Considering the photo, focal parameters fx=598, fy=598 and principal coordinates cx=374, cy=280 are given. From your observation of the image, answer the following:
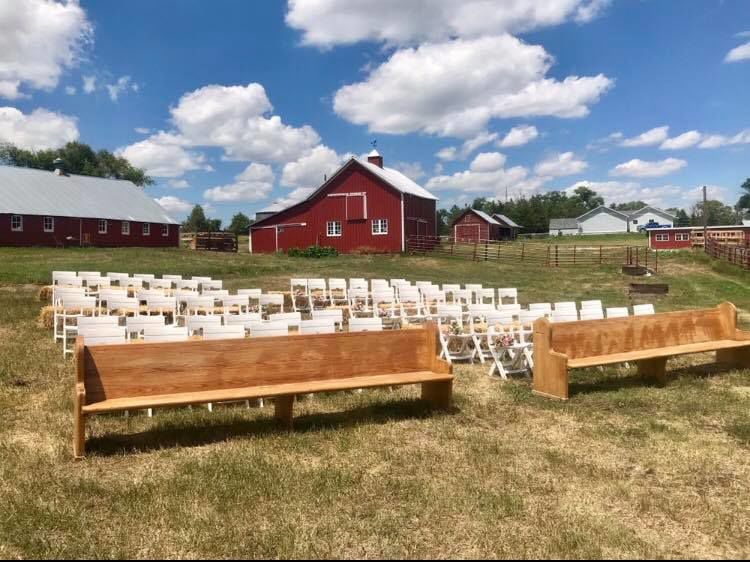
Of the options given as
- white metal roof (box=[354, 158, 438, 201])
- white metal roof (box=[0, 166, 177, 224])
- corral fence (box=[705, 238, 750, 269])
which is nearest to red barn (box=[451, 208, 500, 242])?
white metal roof (box=[354, 158, 438, 201])

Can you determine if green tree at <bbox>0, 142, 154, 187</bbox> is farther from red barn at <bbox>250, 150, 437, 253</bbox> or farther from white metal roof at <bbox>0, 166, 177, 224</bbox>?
red barn at <bbox>250, 150, 437, 253</bbox>

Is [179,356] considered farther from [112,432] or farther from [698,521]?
[698,521]

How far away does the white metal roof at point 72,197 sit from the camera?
33969 mm

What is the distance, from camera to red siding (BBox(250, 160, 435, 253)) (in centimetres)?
3319

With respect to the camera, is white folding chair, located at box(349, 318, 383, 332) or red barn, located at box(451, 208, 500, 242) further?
red barn, located at box(451, 208, 500, 242)

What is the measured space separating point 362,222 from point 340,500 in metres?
30.0

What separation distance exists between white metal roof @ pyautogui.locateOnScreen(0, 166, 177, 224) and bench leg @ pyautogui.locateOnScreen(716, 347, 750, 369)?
34558 mm

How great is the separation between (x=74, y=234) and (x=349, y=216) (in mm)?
16432

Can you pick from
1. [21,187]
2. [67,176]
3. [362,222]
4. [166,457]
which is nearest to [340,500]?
[166,457]

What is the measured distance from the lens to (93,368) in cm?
504

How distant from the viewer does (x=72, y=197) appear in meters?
37.0

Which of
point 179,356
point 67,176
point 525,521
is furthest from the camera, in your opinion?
point 67,176

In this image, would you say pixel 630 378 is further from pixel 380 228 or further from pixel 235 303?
pixel 380 228

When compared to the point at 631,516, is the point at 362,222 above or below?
above
